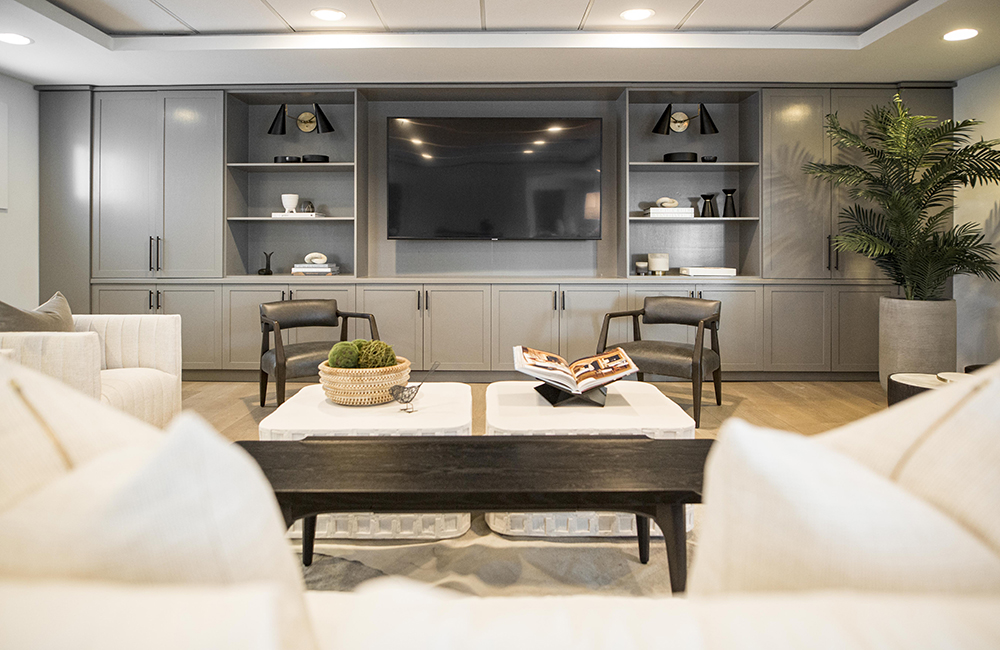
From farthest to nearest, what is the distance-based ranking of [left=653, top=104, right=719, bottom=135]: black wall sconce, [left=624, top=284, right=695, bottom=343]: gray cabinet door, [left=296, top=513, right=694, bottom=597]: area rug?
1. [left=653, top=104, right=719, bottom=135]: black wall sconce
2. [left=624, top=284, right=695, bottom=343]: gray cabinet door
3. [left=296, top=513, right=694, bottom=597]: area rug

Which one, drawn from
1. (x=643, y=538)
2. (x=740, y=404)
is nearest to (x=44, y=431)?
(x=643, y=538)

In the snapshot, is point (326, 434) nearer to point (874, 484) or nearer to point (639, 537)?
point (639, 537)

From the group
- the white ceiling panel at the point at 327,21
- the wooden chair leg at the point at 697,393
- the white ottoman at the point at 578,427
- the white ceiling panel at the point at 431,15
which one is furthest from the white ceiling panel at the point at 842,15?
the white ottoman at the point at 578,427

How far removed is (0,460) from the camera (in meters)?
0.39

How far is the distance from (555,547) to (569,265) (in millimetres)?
3388

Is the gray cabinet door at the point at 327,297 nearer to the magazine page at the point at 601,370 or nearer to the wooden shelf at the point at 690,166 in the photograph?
the wooden shelf at the point at 690,166

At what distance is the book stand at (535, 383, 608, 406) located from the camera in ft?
7.11

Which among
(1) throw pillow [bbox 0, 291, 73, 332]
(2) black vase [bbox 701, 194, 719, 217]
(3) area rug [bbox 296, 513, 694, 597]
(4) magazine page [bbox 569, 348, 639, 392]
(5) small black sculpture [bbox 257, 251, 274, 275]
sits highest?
(2) black vase [bbox 701, 194, 719, 217]

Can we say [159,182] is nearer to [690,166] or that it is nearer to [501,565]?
[690,166]

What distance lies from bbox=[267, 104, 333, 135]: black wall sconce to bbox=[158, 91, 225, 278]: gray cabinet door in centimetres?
39

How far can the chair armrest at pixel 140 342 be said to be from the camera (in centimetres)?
283

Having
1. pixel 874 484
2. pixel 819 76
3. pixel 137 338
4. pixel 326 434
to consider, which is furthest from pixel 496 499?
pixel 819 76

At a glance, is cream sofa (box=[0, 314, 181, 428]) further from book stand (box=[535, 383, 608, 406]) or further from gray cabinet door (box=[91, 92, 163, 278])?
gray cabinet door (box=[91, 92, 163, 278])

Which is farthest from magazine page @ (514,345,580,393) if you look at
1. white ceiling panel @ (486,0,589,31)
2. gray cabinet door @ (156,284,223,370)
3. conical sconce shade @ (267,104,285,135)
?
conical sconce shade @ (267,104,285,135)
